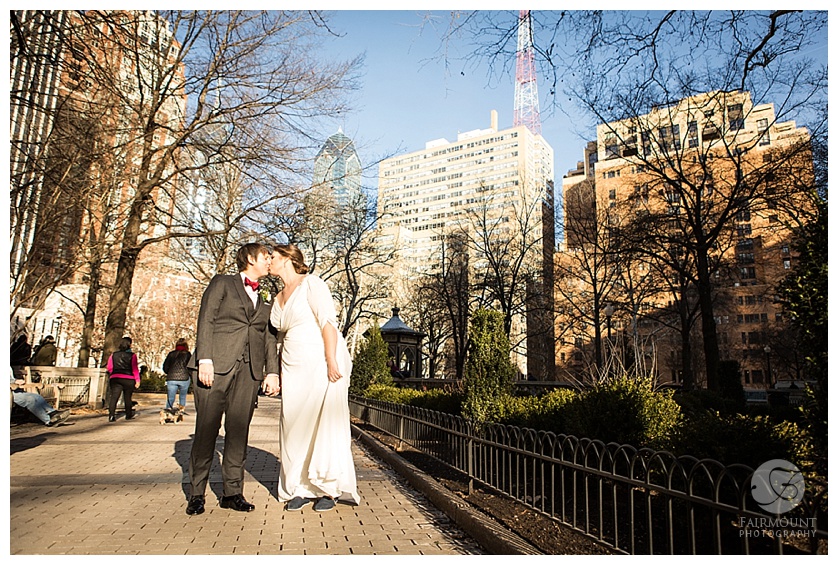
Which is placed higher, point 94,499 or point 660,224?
point 660,224

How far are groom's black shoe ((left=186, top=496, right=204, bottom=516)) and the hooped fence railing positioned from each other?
2390 mm

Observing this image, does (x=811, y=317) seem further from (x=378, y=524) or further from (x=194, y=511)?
(x=194, y=511)

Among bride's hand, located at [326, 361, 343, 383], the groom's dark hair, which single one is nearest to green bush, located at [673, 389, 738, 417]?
bride's hand, located at [326, 361, 343, 383]

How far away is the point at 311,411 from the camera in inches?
182

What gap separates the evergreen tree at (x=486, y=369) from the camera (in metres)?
6.28

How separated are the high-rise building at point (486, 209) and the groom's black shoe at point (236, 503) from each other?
2447cm

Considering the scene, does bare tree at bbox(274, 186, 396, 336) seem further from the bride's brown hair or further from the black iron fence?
the bride's brown hair

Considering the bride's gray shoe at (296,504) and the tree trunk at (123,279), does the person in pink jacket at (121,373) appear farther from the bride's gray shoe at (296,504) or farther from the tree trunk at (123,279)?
the bride's gray shoe at (296,504)

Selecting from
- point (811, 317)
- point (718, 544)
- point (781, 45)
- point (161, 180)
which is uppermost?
point (161, 180)

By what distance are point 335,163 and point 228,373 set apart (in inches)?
594

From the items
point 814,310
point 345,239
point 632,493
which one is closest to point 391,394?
point 632,493

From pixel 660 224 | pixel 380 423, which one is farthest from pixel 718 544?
pixel 660 224

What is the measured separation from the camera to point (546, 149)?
70375mm

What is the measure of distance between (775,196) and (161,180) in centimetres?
1866
